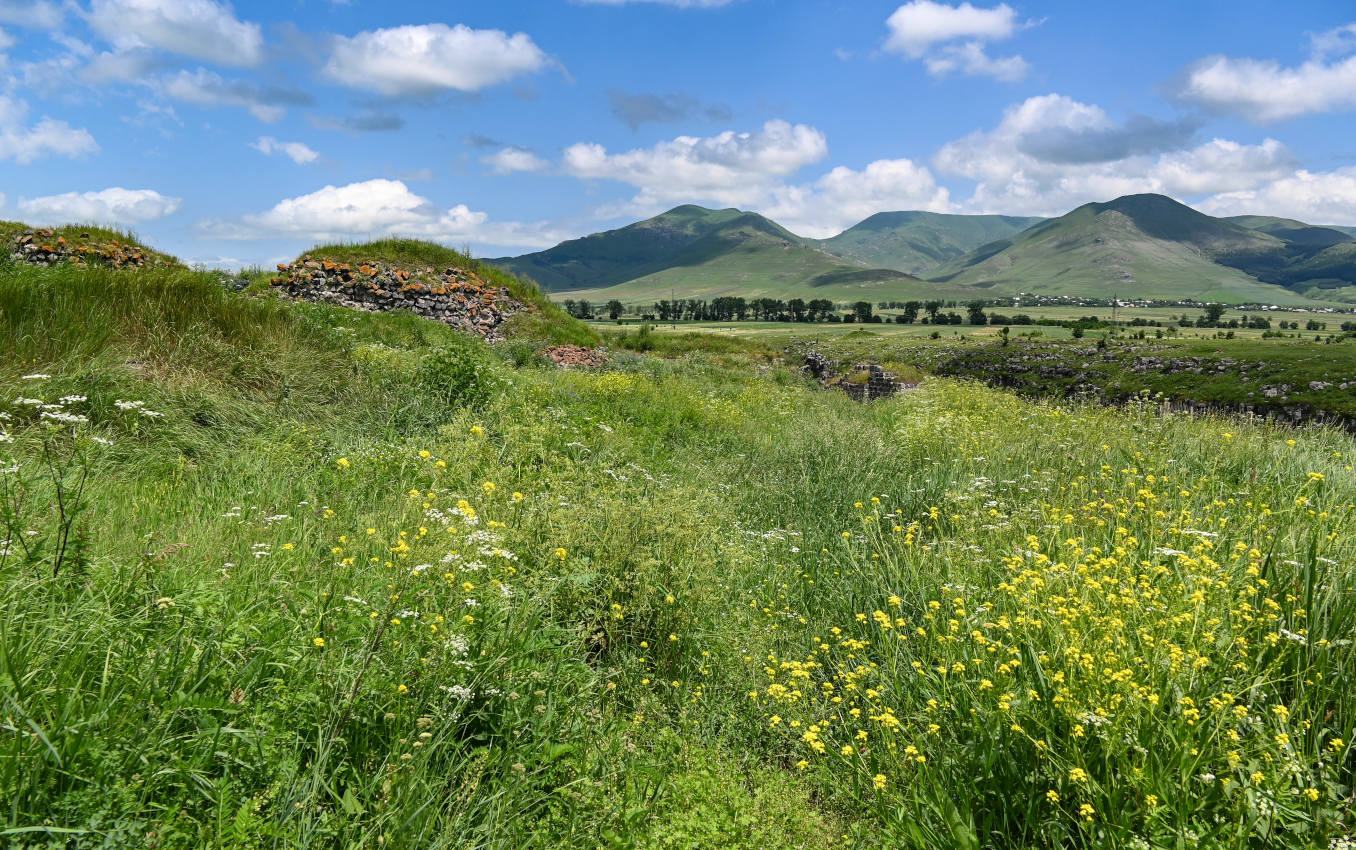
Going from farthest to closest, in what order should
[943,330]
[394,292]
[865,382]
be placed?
[943,330], [865,382], [394,292]

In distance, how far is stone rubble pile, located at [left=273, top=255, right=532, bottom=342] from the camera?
20609 mm

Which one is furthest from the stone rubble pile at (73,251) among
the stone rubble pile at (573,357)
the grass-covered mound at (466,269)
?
the stone rubble pile at (573,357)

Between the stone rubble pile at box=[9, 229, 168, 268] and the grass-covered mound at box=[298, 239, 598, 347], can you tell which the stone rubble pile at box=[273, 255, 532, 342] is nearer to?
the grass-covered mound at box=[298, 239, 598, 347]

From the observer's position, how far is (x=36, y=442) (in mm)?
5172

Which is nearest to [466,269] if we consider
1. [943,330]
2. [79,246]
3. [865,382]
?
[79,246]

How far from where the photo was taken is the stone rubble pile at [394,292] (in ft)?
67.6

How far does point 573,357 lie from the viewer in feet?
63.3

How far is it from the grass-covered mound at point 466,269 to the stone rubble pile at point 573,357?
1.38 m

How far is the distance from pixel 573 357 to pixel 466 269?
813 cm

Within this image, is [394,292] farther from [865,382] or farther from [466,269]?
[865,382]

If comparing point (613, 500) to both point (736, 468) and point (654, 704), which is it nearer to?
point (654, 704)

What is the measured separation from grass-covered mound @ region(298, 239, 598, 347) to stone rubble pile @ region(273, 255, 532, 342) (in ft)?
1.29

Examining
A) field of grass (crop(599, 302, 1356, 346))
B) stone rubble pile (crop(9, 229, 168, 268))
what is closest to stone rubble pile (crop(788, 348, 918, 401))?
field of grass (crop(599, 302, 1356, 346))

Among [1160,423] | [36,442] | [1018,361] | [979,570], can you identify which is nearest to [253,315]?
[36,442]
